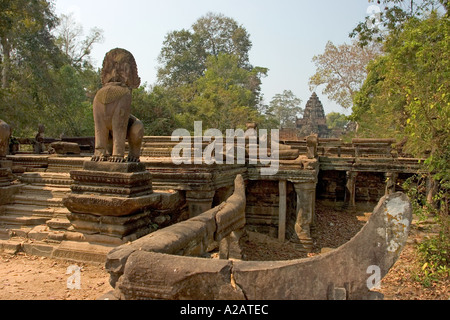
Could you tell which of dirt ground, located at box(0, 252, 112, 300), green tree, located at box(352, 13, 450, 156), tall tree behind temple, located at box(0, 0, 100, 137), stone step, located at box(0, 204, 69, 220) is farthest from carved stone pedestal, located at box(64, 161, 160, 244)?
tall tree behind temple, located at box(0, 0, 100, 137)

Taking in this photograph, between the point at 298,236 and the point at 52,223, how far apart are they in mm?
6165

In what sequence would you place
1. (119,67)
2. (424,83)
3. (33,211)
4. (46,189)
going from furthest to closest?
(424,83)
(46,189)
(33,211)
(119,67)

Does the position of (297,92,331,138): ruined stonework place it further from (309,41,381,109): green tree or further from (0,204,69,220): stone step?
(0,204,69,220): stone step

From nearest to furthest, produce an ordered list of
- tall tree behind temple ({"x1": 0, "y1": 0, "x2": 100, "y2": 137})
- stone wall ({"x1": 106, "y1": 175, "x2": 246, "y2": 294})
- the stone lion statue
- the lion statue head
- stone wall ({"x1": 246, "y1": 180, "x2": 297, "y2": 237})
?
stone wall ({"x1": 106, "y1": 175, "x2": 246, "y2": 294}) → the stone lion statue → the lion statue head → stone wall ({"x1": 246, "y1": 180, "x2": 297, "y2": 237}) → tall tree behind temple ({"x1": 0, "y1": 0, "x2": 100, "y2": 137})

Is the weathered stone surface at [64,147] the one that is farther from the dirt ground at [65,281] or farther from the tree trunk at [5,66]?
the tree trunk at [5,66]

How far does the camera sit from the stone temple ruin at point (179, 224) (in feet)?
6.77

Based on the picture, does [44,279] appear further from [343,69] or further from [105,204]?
[343,69]

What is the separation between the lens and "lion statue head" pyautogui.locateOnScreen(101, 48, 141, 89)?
4273mm

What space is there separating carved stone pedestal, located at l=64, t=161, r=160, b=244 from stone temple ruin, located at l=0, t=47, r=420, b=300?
1cm

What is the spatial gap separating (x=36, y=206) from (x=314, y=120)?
37783 mm

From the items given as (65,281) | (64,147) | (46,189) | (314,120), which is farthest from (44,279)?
(314,120)

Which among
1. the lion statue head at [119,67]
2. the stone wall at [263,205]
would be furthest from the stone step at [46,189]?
the stone wall at [263,205]

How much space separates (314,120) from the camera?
1569 inches
